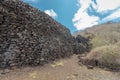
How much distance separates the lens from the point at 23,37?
17.9m

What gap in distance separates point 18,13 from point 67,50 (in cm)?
884

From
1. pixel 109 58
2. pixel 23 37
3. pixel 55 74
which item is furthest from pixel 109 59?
pixel 23 37

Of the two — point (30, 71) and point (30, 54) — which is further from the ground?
point (30, 54)

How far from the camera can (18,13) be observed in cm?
1848

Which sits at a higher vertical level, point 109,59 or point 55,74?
point 109,59

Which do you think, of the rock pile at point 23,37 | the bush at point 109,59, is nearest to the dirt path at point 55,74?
the rock pile at point 23,37

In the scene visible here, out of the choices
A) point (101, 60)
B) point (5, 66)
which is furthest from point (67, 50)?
point (5, 66)

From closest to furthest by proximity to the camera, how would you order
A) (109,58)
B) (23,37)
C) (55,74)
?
1. (55,74)
2. (23,37)
3. (109,58)

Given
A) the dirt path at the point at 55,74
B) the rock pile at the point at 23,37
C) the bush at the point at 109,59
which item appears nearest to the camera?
the dirt path at the point at 55,74

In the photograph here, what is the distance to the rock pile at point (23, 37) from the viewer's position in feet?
54.8

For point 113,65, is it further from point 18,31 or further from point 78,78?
point 18,31

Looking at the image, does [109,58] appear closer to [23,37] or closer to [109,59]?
[109,59]

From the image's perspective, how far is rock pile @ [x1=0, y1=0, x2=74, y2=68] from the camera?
16.7 metres

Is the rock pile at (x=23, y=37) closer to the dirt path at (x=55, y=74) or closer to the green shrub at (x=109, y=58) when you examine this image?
the dirt path at (x=55, y=74)
